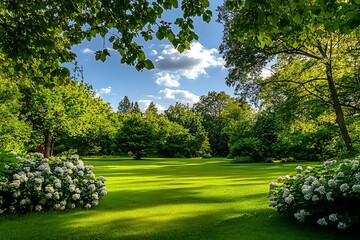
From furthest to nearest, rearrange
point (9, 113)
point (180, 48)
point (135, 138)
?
point (135, 138) < point (9, 113) < point (180, 48)

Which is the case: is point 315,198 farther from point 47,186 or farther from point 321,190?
point 47,186

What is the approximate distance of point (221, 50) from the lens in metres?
21.3

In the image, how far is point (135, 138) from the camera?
5384 centimetres

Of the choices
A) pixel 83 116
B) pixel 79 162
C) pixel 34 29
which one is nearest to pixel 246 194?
pixel 79 162

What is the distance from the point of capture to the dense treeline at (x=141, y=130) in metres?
22.9

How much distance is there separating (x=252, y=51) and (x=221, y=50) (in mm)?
2400

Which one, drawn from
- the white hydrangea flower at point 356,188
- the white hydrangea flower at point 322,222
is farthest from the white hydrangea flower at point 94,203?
the white hydrangea flower at point 356,188

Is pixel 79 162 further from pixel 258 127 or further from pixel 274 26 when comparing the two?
pixel 258 127

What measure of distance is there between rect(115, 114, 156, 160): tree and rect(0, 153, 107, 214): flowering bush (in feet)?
140

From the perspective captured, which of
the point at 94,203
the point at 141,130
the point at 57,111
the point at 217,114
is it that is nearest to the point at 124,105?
the point at 217,114

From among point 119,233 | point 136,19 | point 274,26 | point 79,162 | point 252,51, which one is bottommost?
point 119,233

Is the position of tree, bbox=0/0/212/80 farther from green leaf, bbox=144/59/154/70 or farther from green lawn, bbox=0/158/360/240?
green lawn, bbox=0/158/360/240

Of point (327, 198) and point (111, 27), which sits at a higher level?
point (111, 27)

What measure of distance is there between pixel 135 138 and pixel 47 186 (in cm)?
4450
